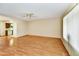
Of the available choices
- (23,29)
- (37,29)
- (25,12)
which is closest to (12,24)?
(23,29)

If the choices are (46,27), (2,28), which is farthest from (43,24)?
(2,28)

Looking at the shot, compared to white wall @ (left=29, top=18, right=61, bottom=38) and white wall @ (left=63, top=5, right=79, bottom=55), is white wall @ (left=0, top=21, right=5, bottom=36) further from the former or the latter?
white wall @ (left=63, top=5, right=79, bottom=55)

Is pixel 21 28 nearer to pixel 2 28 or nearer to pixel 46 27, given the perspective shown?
pixel 2 28

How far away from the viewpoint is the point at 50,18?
5.78ft

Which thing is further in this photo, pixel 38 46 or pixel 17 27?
pixel 38 46

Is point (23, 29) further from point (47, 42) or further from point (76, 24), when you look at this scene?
point (76, 24)

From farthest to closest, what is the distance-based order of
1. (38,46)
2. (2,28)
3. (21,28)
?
(38,46) < (21,28) < (2,28)

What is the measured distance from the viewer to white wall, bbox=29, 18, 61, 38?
1744 mm

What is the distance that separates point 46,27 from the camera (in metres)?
1.85

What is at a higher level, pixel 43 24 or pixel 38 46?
pixel 43 24

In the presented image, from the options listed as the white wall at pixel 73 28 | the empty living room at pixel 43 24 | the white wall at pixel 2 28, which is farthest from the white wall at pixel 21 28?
the white wall at pixel 73 28

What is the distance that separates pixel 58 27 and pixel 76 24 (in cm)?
29

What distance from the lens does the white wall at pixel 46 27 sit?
1.74 m

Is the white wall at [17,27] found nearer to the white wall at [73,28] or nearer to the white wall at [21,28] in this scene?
the white wall at [21,28]
